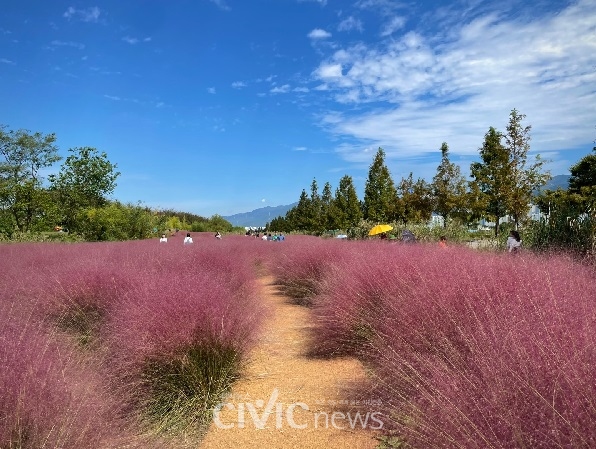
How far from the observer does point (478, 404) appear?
179 cm

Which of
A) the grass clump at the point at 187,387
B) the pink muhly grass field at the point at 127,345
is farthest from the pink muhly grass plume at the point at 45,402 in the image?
the grass clump at the point at 187,387

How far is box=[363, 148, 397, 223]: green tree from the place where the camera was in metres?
29.9

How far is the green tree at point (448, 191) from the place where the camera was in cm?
2244

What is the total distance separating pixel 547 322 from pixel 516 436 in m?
0.80

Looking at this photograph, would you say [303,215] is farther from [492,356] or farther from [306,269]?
[492,356]

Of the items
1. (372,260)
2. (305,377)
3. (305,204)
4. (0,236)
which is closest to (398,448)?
(305,377)

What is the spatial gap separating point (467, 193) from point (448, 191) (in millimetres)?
1317

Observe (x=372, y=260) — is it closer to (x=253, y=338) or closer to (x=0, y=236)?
(x=253, y=338)

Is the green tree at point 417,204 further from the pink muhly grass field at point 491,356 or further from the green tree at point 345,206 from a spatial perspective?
the pink muhly grass field at point 491,356

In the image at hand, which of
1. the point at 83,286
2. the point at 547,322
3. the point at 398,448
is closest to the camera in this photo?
the point at 547,322

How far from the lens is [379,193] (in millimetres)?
30953

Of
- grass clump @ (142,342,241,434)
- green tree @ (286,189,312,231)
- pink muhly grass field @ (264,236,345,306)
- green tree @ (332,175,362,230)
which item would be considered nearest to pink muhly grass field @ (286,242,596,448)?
grass clump @ (142,342,241,434)

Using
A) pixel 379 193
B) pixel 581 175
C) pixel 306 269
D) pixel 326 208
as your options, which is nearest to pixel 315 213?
pixel 326 208

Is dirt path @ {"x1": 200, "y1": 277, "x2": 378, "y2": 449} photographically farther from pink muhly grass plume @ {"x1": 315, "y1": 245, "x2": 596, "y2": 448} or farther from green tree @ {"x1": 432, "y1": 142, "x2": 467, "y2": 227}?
green tree @ {"x1": 432, "y1": 142, "x2": 467, "y2": 227}
